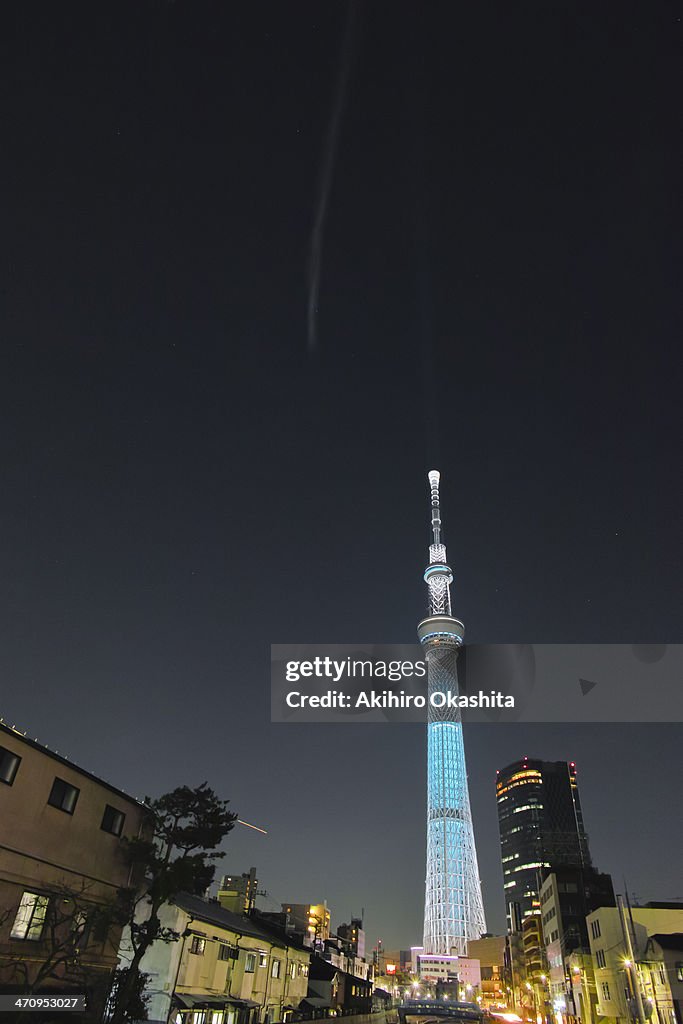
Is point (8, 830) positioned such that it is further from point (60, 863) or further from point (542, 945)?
point (542, 945)

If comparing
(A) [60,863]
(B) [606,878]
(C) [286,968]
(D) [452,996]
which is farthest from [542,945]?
(A) [60,863]

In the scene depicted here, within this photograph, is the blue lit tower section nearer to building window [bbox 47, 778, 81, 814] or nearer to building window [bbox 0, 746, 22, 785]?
building window [bbox 47, 778, 81, 814]

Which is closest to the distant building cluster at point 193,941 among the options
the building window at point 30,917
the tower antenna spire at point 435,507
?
the building window at point 30,917

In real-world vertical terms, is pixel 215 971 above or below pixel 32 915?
below

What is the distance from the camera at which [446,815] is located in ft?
381

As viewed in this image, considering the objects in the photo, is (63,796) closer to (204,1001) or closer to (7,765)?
(7,765)

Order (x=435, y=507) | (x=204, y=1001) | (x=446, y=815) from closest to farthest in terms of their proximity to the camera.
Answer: (x=204, y=1001) < (x=446, y=815) < (x=435, y=507)

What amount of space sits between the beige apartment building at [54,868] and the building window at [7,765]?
0.08ft

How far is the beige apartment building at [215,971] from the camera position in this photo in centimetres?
2456

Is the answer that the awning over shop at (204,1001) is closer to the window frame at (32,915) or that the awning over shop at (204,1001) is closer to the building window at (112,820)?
the building window at (112,820)

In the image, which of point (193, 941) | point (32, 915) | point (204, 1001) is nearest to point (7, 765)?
point (32, 915)

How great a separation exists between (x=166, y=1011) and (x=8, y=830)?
35.3 feet

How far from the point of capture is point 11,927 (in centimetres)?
1808

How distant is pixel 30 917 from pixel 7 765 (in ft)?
13.9
